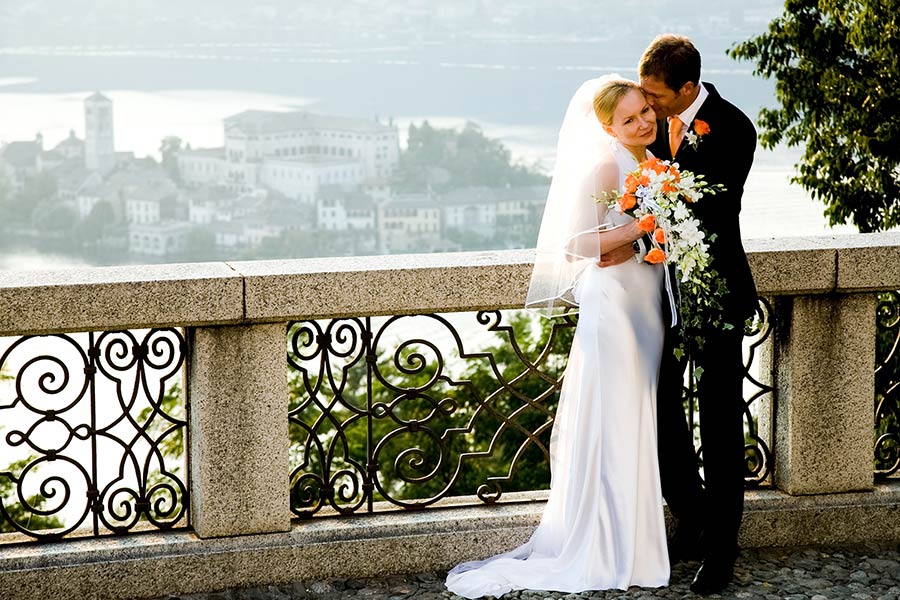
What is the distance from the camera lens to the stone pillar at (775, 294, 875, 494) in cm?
527

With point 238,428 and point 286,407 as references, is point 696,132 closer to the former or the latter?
point 286,407

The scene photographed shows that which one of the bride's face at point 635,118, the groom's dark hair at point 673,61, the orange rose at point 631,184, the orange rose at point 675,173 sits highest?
the groom's dark hair at point 673,61

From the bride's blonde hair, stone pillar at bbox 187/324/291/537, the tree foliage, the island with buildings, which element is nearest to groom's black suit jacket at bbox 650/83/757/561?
the bride's blonde hair

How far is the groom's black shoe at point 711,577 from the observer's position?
15.8 feet

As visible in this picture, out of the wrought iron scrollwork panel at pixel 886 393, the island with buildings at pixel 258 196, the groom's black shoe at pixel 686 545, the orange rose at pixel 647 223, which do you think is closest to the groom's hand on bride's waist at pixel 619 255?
the orange rose at pixel 647 223

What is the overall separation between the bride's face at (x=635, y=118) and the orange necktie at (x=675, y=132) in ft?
0.24

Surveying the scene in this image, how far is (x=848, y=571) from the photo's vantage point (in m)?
5.12

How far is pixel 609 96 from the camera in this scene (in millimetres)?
4668

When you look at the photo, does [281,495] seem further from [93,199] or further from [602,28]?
[602,28]

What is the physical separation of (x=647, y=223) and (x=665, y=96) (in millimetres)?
516

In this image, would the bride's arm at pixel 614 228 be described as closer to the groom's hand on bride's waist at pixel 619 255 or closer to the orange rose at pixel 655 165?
the groom's hand on bride's waist at pixel 619 255

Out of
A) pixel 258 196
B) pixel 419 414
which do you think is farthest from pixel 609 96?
pixel 258 196

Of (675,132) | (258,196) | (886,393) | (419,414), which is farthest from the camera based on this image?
(258,196)

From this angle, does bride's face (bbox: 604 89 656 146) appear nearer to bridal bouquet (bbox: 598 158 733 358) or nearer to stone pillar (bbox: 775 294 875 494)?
bridal bouquet (bbox: 598 158 733 358)
